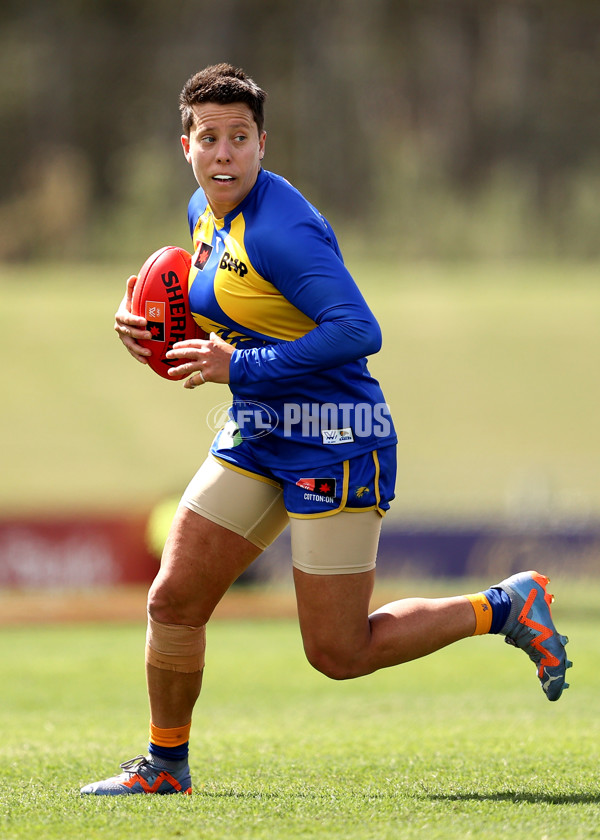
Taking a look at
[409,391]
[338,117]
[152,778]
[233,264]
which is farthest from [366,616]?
[338,117]

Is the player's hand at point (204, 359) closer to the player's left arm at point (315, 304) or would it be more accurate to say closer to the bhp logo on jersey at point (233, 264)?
the player's left arm at point (315, 304)

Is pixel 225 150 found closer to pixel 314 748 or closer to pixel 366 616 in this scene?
pixel 366 616

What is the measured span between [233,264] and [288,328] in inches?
12.2

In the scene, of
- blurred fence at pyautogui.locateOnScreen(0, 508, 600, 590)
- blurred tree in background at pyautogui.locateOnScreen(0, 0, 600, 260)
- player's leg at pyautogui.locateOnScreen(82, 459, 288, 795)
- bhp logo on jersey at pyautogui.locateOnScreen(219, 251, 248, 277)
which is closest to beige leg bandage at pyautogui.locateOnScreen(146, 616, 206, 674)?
player's leg at pyautogui.locateOnScreen(82, 459, 288, 795)

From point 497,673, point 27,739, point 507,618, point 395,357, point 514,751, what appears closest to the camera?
point 507,618

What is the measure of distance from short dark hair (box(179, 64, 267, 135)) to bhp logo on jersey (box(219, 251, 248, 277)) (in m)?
0.51

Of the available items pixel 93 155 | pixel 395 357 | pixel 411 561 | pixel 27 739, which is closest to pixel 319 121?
pixel 93 155

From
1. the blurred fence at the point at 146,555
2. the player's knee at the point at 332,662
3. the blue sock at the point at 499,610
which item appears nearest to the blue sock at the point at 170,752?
the player's knee at the point at 332,662

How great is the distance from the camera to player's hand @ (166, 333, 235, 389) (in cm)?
456

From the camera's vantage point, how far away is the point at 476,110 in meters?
46.6

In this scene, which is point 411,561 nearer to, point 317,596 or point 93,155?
point 317,596

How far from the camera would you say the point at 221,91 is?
15.2 ft

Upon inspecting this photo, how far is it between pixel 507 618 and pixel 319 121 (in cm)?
4123

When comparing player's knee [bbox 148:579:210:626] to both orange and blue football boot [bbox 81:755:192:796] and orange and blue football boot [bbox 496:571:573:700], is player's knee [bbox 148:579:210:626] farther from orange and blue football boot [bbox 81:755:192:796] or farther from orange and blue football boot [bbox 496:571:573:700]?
orange and blue football boot [bbox 496:571:573:700]
